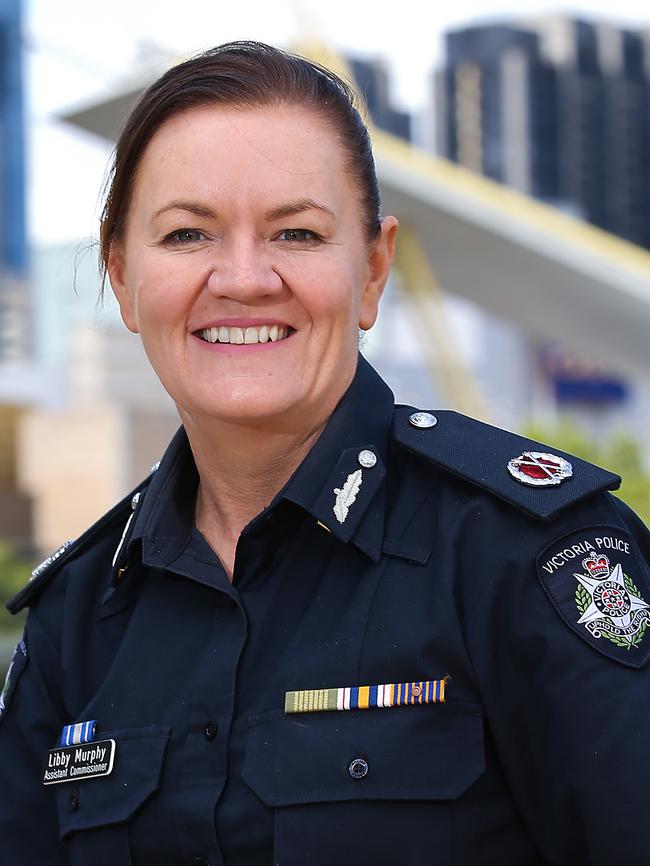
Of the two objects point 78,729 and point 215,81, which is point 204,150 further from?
point 78,729

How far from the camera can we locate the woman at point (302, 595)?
4.36 ft

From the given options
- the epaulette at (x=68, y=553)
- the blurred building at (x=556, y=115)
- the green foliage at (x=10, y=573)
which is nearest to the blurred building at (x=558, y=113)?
the blurred building at (x=556, y=115)

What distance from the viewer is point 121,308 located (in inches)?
64.8

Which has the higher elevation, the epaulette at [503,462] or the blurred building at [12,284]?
the epaulette at [503,462]

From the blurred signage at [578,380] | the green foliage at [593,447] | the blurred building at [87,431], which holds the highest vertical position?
the green foliage at [593,447]

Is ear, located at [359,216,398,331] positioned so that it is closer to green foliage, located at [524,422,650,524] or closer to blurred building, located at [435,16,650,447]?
green foliage, located at [524,422,650,524]

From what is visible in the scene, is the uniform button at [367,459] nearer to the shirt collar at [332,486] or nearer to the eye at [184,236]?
the shirt collar at [332,486]

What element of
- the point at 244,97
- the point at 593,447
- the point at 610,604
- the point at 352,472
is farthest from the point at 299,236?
the point at 593,447

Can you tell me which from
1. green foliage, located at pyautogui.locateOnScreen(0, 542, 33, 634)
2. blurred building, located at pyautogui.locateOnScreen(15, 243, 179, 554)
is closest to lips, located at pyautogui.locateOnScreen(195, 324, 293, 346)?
green foliage, located at pyautogui.locateOnScreen(0, 542, 33, 634)

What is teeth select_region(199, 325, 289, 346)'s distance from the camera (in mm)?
1470

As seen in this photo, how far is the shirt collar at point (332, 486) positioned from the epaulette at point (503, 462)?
0.13 feet

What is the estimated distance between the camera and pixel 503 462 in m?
1.46

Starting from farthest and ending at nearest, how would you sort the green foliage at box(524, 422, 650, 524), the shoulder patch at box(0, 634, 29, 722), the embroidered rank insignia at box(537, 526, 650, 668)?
the green foliage at box(524, 422, 650, 524), the shoulder patch at box(0, 634, 29, 722), the embroidered rank insignia at box(537, 526, 650, 668)

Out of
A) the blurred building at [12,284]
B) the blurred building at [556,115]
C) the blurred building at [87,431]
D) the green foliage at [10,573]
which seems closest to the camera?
the green foliage at [10,573]
